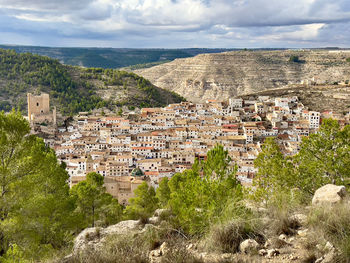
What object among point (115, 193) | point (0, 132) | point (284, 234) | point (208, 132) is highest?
point (0, 132)

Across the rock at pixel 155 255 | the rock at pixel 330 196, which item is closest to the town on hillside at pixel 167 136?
the rock at pixel 330 196

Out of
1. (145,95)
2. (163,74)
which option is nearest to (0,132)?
(145,95)

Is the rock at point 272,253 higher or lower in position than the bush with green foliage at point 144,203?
higher

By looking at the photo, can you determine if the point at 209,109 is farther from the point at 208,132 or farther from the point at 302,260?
the point at 302,260

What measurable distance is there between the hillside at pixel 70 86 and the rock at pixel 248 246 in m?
50.5

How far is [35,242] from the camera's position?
739 cm

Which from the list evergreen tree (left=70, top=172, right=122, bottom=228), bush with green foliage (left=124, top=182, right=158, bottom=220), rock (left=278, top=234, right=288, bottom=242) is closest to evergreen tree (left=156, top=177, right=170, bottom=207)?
bush with green foliage (left=124, top=182, right=158, bottom=220)

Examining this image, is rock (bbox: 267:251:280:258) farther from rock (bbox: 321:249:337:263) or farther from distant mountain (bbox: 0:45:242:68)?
distant mountain (bbox: 0:45:242:68)

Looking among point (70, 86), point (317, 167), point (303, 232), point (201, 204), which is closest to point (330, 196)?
point (303, 232)

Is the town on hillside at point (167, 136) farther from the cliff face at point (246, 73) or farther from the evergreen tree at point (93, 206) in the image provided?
the cliff face at point (246, 73)

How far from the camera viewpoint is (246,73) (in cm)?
8262

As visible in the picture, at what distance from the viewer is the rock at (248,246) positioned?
479 cm

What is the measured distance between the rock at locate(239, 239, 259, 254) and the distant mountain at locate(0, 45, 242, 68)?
144649mm

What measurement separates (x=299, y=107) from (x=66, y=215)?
39.8m
